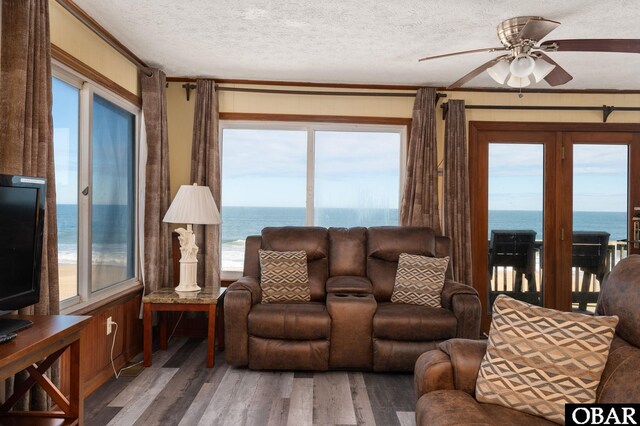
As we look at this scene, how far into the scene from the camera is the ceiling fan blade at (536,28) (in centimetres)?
243

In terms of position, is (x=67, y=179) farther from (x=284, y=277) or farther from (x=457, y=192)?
(x=457, y=192)

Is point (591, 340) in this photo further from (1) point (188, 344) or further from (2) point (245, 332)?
(1) point (188, 344)

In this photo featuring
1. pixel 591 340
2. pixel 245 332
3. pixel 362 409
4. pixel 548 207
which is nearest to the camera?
pixel 591 340

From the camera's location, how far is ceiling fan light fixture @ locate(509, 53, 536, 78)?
109 inches

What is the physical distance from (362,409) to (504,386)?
1.34 metres

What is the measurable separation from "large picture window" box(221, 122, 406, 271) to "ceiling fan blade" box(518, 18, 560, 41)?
7.75ft

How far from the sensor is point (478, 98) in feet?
16.7

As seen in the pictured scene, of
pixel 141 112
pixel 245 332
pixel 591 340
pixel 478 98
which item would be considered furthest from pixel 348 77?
pixel 591 340

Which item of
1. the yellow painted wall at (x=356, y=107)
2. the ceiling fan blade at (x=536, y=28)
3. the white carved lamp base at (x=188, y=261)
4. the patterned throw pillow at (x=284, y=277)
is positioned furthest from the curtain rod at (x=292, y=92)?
the ceiling fan blade at (x=536, y=28)

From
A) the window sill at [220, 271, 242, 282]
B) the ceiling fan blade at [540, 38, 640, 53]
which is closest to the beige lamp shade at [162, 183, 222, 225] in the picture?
the window sill at [220, 271, 242, 282]

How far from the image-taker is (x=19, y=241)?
2002 mm

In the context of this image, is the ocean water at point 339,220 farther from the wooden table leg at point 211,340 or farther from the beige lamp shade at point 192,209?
the wooden table leg at point 211,340

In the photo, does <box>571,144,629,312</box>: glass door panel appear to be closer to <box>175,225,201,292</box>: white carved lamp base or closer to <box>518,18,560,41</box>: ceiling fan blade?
<box>518,18,560,41</box>: ceiling fan blade

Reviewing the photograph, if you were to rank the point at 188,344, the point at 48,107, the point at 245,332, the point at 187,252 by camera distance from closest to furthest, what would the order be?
the point at 48,107 < the point at 245,332 < the point at 187,252 < the point at 188,344
